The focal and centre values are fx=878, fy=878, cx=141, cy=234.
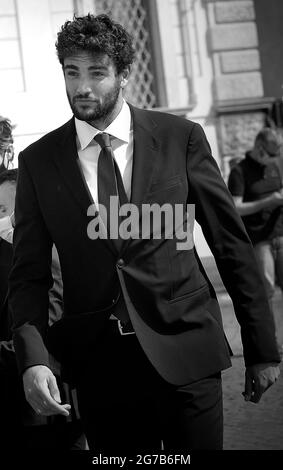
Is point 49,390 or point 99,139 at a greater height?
point 99,139

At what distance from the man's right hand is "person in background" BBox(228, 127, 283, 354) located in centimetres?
489

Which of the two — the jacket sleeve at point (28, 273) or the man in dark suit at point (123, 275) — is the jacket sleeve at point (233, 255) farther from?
the jacket sleeve at point (28, 273)

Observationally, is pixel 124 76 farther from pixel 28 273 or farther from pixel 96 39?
pixel 28 273

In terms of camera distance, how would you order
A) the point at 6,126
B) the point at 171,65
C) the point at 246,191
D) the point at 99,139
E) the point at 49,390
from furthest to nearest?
the point at 171,65 < the point at 246,191 < the point at 6,126 < the point at 99,139 < the point at 49,390

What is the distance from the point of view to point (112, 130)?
115 inches

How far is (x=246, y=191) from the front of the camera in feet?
24.9

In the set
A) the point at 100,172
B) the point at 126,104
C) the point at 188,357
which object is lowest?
the point at 188,357

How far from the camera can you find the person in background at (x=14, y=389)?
3.58 meters

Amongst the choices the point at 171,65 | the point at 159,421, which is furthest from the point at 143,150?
the point at 171,65

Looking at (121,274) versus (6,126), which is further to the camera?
(6,126)

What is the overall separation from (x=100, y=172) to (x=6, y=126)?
1.19 metres

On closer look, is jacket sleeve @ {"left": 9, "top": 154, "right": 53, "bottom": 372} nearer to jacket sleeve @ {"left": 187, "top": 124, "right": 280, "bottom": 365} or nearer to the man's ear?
the man's ear

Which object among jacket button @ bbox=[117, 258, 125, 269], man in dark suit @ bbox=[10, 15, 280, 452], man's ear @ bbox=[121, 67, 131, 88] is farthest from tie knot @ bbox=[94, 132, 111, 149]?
jacket button @ bbox=[117, 258, 125, 269]

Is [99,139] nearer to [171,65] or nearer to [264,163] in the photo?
[264,163]
